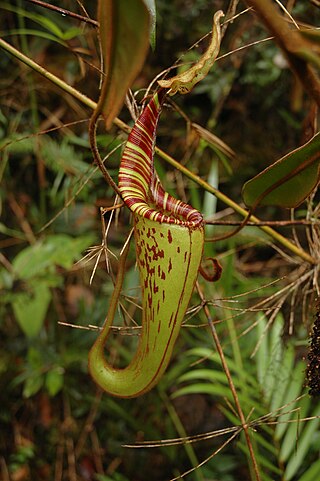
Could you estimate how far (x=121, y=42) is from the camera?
389mm

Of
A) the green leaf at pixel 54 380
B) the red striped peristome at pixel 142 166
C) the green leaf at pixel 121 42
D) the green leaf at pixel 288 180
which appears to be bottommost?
the green leaf at pixel 54 380

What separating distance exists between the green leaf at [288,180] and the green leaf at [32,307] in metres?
0.99

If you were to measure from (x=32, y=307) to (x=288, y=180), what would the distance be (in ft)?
3.53

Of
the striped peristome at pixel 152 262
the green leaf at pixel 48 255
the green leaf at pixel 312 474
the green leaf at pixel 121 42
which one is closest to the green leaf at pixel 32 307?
the green leaf at pixel 48 255

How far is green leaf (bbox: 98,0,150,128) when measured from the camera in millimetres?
368

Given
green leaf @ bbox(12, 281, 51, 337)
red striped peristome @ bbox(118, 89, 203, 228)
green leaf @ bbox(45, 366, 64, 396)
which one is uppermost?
red striped peristome @ bbox(118, 89, 203, 228)

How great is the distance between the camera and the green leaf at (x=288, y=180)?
63cm

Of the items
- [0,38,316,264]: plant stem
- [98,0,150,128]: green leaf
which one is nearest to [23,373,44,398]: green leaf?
[0,38,316,264]: plant stem

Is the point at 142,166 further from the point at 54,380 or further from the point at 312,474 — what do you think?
the point at 54,380

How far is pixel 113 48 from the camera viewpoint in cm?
A: 40

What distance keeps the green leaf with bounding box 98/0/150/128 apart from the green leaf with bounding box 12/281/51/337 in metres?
1.22

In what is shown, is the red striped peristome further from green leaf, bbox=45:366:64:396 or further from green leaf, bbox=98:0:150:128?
green leaf, bbox=45:366:64:396

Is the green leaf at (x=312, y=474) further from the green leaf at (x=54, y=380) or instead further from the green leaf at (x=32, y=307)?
the green leaf at (x=32, y=307)

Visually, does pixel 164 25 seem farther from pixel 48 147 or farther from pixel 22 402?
pixel 22 402
